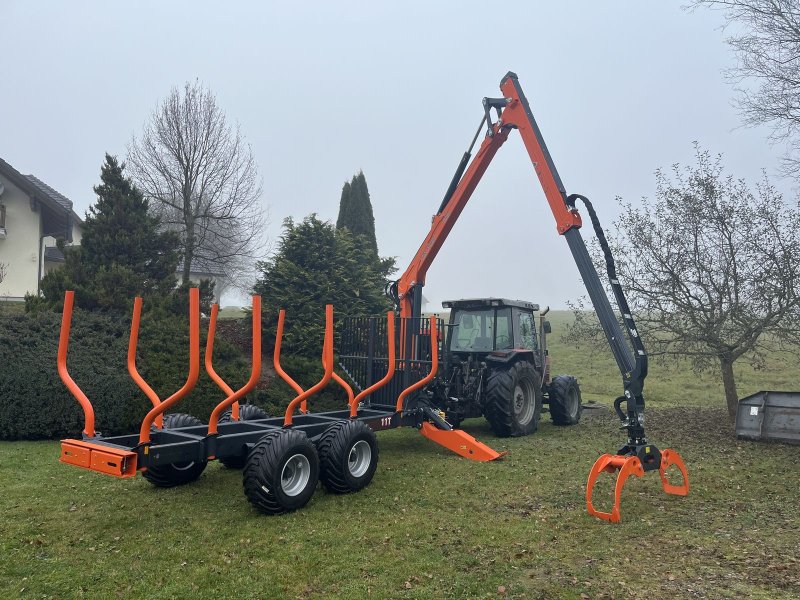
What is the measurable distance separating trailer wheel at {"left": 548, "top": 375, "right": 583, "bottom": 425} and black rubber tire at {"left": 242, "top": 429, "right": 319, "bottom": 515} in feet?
Answer: 20.4

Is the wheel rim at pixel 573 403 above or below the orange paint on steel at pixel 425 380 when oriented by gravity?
below

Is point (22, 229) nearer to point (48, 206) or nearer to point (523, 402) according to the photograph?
point (48, 206)

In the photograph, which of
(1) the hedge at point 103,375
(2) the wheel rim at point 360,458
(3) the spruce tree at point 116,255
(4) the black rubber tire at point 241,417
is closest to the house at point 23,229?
(3) the spruce tree at point 116,255

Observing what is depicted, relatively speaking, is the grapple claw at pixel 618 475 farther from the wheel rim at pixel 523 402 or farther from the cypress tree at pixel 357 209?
the cypress tree at pixel 357 209

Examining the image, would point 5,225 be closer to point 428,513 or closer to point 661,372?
point 428,513

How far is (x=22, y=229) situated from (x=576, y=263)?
742 inches

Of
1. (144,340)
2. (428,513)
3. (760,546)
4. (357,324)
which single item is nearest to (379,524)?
(428,513)

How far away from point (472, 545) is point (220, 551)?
1.88m

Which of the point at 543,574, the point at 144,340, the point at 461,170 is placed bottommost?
the point at 543,574

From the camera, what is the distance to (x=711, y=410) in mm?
12508

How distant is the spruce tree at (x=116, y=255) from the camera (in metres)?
11.7

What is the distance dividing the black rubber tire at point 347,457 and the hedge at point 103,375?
3.74m

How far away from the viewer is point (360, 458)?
20.8 feet

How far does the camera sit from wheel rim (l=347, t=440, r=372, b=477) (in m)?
6.27
